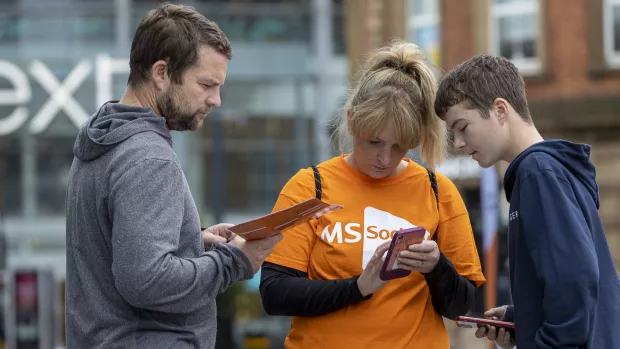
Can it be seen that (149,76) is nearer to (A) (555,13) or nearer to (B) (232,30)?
→ (A) (555,13)

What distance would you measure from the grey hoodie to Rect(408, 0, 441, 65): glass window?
15203mm

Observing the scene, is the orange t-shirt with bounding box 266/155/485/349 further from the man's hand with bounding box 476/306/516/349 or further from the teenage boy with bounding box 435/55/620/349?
the teenage boy with bounding box 435/55/620/349

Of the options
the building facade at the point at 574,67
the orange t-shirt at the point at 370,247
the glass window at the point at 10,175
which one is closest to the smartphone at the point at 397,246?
the orange t-shirt at the point at 370,247

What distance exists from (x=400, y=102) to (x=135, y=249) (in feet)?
3.55

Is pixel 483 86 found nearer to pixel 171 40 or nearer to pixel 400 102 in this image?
pixel 400 102

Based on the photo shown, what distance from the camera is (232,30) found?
20969 millimetres

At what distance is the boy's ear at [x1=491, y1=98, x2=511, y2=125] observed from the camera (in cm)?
315

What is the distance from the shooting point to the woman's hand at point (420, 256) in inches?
126

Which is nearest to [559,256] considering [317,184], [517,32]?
[317,184]

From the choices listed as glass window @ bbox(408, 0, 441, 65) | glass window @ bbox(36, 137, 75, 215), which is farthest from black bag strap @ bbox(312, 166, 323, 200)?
glass window @ bbox(36, 137, 75, 215)

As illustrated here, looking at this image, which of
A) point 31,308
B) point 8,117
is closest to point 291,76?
point 8,117

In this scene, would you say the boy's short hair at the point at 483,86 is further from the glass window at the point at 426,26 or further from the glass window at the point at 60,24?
the glass window at the point at 60,24

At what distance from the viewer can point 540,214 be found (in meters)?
2.91

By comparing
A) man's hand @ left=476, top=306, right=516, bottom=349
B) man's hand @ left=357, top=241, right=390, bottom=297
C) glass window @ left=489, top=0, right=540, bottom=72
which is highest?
glass window @ left=489, top=0, right=540, bottom=72
